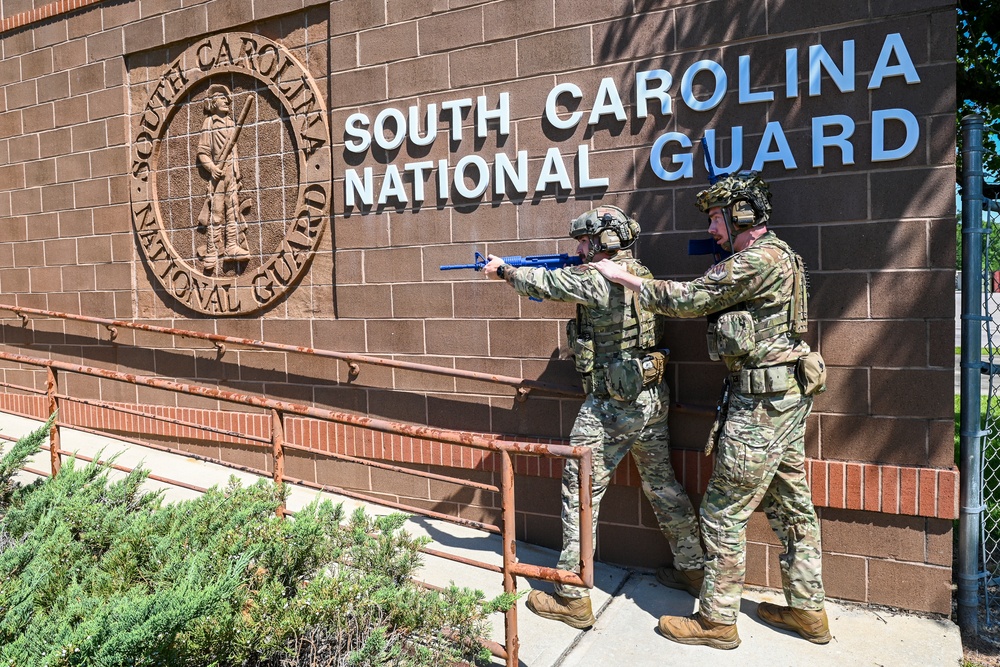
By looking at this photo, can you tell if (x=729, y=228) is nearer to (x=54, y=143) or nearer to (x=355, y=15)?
(x=355, y=15)

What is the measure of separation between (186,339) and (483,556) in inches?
119

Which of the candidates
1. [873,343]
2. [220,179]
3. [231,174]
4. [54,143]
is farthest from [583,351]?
[54,143]

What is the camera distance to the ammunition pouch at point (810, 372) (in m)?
3.32

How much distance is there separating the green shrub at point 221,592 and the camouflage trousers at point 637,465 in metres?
0.91

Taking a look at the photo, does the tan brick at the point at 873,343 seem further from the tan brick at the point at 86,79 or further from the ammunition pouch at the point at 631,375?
the tan brick at the point at 86,79

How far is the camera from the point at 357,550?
2814mm

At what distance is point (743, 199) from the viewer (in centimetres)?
337

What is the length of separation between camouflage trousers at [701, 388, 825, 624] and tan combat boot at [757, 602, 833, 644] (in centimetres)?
3

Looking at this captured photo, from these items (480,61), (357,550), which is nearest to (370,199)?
(480,61)

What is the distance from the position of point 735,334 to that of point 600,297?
0.66m

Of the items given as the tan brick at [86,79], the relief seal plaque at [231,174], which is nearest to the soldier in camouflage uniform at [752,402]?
the relief seal plaque at [231,174]

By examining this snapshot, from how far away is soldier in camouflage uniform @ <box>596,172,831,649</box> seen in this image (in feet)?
10.8

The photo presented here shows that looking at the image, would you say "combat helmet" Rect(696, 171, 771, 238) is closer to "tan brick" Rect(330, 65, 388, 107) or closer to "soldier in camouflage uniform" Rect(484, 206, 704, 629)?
"soldier in camouflage uniform" Rect(484, 206, 704, 629)

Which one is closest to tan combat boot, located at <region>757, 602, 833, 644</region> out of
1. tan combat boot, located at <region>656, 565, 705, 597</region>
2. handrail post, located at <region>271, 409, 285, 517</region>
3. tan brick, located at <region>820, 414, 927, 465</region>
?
tan combat boot, located at <region>656, 565, 705, 597</region>
